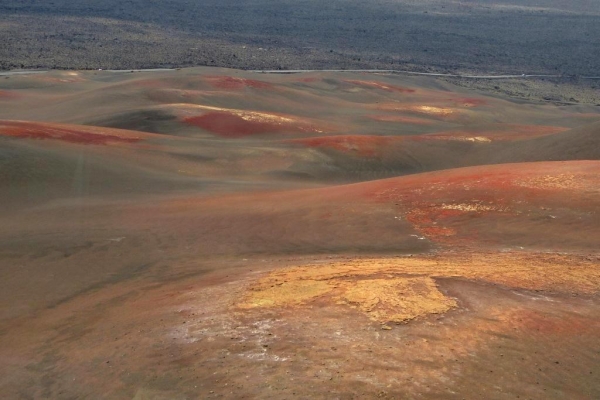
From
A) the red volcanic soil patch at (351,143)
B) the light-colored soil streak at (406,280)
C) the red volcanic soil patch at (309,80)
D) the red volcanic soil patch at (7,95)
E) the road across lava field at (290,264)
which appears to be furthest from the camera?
the red volcanic soil patch at (309,80)

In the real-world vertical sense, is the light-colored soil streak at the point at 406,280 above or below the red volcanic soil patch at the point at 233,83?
above

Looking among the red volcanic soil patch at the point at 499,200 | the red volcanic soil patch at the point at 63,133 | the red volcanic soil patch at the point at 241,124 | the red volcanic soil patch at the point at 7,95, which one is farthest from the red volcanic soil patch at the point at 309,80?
the red volcanic soil patch at the point at 499,200

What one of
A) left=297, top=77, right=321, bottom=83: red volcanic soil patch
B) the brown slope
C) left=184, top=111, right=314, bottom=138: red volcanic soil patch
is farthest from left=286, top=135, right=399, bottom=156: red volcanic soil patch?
left=297, top=77, right=321, bottom=83: red volcanic soil patch

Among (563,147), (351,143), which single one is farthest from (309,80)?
(563,147)

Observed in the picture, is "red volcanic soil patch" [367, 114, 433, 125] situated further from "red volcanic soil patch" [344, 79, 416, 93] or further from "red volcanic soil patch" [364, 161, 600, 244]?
"red volcanic soil patch" [364, 161, 600, 244]

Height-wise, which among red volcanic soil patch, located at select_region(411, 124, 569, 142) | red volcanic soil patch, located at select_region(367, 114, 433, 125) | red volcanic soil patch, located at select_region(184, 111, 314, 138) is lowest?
red volcanic soil patch, located at select_region(367, 114, 433, 125)

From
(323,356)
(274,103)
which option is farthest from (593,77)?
(323,356)

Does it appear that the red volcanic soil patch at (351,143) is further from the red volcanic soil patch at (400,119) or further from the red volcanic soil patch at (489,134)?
the red volcanic soil patch at (400,119)
